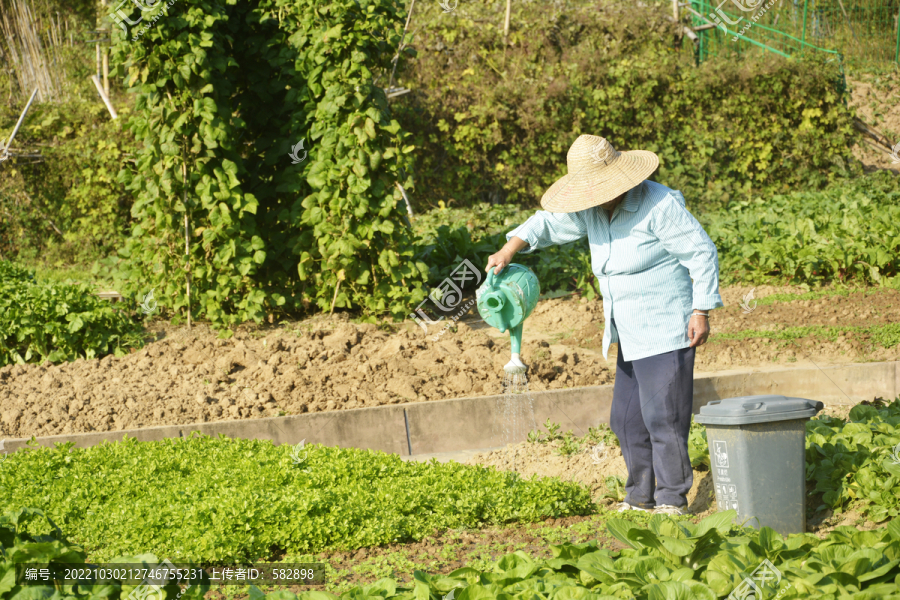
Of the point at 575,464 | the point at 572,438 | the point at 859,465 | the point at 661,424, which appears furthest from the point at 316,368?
the point at 859,465

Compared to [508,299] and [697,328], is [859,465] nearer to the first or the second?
[697,328]

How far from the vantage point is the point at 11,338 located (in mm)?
6719

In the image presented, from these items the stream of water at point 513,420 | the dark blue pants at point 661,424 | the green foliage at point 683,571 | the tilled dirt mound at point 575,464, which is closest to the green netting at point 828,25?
the stream of water at point 513,420

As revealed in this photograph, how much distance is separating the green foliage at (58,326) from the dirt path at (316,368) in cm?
24

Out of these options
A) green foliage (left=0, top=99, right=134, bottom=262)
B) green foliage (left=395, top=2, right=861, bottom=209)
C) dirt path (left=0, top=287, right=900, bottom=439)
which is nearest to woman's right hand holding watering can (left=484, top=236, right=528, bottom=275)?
dirt path (left=0, top=287, right=900, bottom=439)

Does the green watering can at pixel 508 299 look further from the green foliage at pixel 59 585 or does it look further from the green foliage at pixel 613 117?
the green foliage at pixel 613 117

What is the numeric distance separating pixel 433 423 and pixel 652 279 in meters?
2.19

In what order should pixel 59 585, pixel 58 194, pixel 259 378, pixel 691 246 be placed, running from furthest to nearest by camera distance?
pixel 58 194, pixel 259 378, pixel 691 246, pixel 59 585

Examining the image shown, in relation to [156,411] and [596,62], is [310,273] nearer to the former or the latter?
[156,411]

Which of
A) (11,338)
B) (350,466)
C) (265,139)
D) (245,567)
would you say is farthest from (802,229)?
(11,338)

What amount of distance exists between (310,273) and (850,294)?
5.54 metres

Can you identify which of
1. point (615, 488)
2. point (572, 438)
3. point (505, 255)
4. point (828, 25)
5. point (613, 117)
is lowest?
point (615, 488)

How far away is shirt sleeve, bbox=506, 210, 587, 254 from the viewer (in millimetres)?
4113

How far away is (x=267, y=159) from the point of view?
7.55 metres
